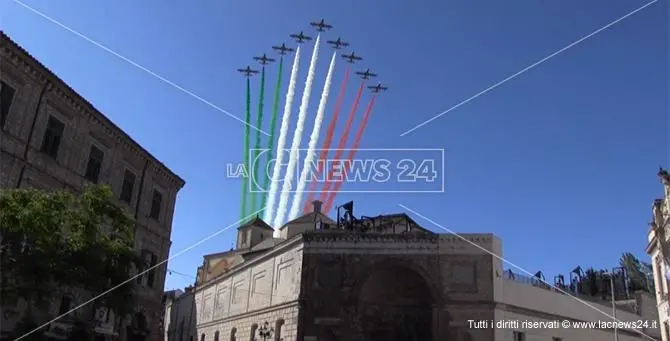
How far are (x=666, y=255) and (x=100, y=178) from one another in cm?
2915

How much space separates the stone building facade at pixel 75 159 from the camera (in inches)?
880

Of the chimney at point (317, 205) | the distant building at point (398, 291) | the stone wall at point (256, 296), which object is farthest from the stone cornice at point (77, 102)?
the chimney at point (317, 205)

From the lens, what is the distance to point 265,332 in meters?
35.9

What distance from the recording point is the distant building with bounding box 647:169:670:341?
28.9 meters

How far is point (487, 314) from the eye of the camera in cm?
3155

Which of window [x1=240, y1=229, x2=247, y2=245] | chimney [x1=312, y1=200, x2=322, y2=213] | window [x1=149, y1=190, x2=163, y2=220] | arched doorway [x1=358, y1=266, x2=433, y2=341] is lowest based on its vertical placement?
arched doorway [x1=358, y1=266, x2=433, y2=341]

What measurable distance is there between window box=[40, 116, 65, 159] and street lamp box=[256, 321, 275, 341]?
1715cm

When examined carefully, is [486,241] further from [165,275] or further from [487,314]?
[165,275]

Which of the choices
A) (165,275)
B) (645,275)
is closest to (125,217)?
(165,275)

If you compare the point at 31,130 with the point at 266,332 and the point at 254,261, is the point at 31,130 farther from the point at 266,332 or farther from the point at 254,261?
the point at 254,261

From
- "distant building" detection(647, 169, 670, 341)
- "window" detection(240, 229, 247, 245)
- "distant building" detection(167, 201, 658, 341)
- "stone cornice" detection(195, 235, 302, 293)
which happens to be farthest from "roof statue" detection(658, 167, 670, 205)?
"window" detection(240, 229, 247, 245)

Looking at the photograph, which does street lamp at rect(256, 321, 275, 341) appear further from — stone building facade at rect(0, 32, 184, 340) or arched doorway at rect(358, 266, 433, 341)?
stone building facade at rect(0, 32, 184, 340)

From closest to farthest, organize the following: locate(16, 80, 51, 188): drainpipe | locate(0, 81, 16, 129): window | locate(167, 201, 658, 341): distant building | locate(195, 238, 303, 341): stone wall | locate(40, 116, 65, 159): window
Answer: locate(0, 81, 16, 129): window → locate(16, 80, 51, 188): drainpipe → locate(40, 116, 65, 159): window → locate(167, 201, 658, 341): distant building → locate(195, 238, 303, 341): stone wall

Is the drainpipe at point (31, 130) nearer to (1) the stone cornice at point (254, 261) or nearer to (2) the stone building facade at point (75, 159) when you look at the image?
(2) the stone building facade at point (75, 159)
